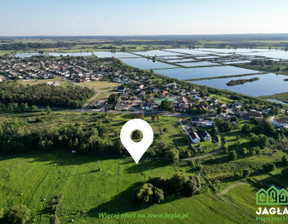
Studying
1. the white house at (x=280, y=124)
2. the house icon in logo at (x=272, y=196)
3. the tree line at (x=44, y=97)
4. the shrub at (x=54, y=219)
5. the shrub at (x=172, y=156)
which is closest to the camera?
the shrub at (x=54, y=219)

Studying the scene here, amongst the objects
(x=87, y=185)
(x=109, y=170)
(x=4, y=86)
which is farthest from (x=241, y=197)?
(x=4, y=86)

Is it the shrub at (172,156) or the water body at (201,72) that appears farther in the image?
the water body at (201,72)

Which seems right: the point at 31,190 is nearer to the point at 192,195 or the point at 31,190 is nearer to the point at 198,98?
the point at 192,195

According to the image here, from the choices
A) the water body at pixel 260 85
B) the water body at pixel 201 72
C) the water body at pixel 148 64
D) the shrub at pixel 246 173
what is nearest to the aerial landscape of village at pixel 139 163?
the shrub at pixel 246 173

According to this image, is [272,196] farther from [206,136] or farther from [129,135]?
[129,135]

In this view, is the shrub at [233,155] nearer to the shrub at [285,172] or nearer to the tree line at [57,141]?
the shrub at [285,172]

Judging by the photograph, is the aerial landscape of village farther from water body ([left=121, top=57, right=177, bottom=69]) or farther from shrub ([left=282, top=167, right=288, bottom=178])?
water body ([left=121, top=57, right=177, bottom=69])
